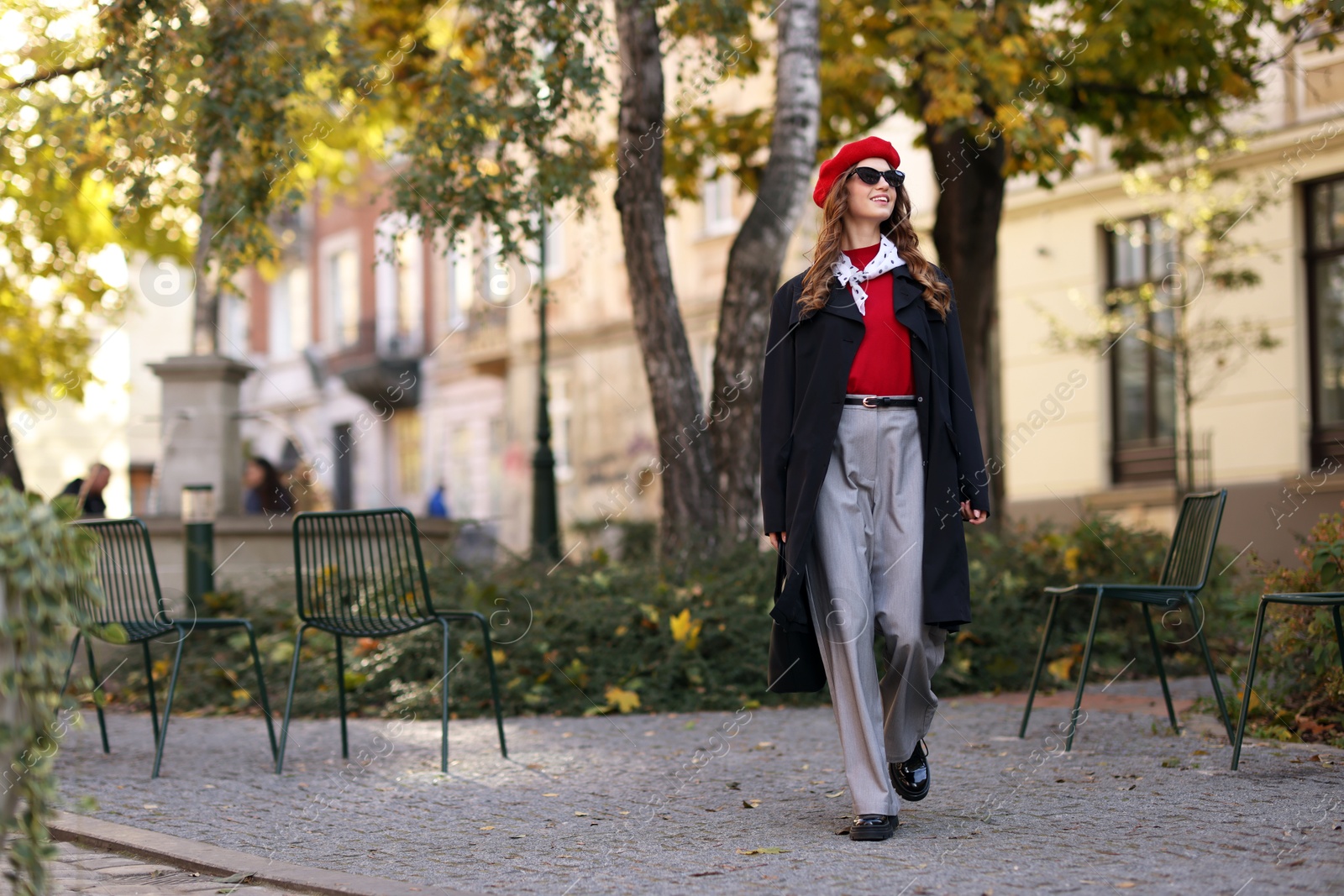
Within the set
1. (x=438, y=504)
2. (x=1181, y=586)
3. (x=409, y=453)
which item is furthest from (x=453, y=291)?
(x=1181, y=586)

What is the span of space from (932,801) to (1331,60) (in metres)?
14.8

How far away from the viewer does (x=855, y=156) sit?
491 centimetres

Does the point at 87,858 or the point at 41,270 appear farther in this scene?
the point at 41,270

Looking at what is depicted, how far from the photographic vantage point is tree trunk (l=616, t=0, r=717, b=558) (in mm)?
10039

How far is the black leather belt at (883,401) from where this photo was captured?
15.6 feet

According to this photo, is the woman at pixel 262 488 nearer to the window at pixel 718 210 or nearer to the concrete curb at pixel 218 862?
the concrete curb at pixel 218 862

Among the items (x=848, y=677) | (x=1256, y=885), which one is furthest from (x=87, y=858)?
(x=1256, y=885)

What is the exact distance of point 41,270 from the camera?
15000 millimetres

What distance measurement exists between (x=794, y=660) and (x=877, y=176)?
5.16 ft

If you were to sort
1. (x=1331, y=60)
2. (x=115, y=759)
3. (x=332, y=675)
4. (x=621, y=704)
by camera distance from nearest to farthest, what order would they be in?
1. (x=115, y=759)
2. (x=621, y=704)
3. (x=332, y=675)
4. (x=1331, y=60)

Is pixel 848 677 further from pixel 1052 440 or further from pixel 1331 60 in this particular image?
pixel 1052 440

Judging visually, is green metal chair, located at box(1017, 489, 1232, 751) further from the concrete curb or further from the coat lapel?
the concrete curb

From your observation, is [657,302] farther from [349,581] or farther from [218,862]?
[218,862]

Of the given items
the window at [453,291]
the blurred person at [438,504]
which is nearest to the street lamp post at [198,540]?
the blurred person at [438,504]
